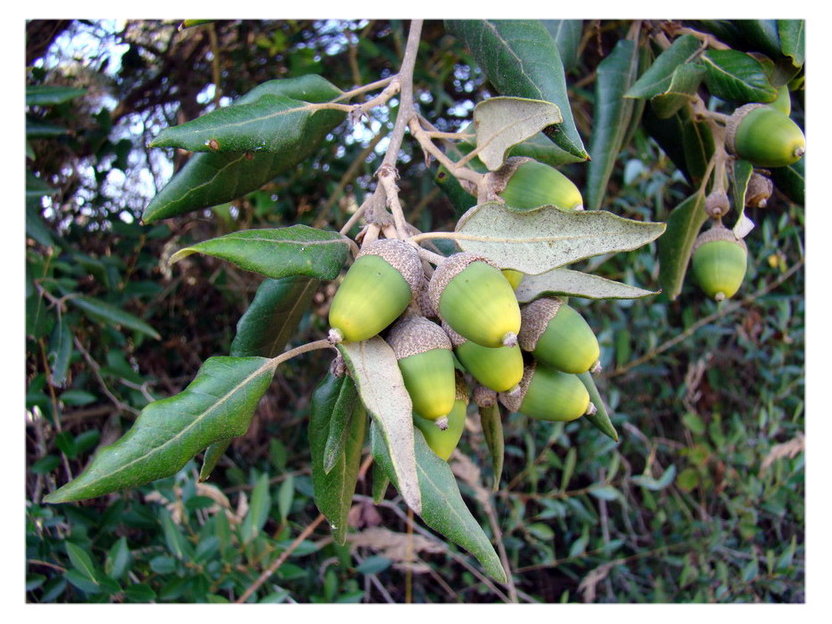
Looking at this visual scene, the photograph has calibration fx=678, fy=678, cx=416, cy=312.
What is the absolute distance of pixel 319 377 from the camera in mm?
2338

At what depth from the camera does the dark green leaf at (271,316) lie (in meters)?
1.02

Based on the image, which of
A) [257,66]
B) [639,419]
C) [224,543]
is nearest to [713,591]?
[639,419]

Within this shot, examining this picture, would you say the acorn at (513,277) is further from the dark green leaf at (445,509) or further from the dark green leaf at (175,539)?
the dark green leaf at (175,539)

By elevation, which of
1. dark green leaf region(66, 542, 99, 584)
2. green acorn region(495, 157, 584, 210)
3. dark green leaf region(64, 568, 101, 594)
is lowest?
dark green leaf region(64, 568, 101, 594)

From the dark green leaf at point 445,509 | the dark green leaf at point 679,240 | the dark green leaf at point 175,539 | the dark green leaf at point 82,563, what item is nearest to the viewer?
the dark green leaf at point 445,509

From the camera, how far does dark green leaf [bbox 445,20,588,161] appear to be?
0.98m

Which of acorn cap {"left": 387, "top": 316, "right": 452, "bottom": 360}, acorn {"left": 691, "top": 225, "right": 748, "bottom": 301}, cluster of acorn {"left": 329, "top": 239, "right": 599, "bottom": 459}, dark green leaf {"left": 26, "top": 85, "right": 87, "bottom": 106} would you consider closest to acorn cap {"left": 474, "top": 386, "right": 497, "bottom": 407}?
cluster of acorn {"left": 329, "top": 239, "right": 599, "bottom": 459}

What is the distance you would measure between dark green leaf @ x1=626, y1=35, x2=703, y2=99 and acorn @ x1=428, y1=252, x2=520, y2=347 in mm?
560

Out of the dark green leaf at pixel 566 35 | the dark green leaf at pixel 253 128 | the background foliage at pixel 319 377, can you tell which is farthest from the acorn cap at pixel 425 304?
the background foliage at pixel 319 377

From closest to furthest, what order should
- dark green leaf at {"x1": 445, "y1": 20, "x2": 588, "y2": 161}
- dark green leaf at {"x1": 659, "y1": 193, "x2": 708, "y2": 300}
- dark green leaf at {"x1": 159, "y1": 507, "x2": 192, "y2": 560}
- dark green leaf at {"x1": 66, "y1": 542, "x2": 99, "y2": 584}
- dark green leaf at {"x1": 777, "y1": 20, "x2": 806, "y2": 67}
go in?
dark green leaf at {"x1": 445, "y1": 20, "x2": 588, "y2": 161}
dark green leaf at {"x1": 777, "y1": 20, "x2": 806, "y2": 67}
dark green leaf at {"x1": 659, "y1": 193, "x2": 708, "y2": 300}
dark green leaf at {"x1": 66, "y1": 542, "x2": 99, "y2": 584}
dark green leaf at {"x1": 159, "y1": 507, "x2": 192, "y2": 560}

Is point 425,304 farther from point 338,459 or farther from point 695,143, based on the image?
point 695,143

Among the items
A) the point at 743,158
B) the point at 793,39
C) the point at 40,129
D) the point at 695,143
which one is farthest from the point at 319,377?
the point at 793,39

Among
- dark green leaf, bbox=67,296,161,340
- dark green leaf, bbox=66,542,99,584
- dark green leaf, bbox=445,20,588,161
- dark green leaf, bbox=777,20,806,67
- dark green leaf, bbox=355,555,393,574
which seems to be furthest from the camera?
dark green leaf, bbox=355,555,393,574

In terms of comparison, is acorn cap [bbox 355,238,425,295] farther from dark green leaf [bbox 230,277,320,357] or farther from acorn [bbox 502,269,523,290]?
dark green leaf [bbox 230,277,320,357]
